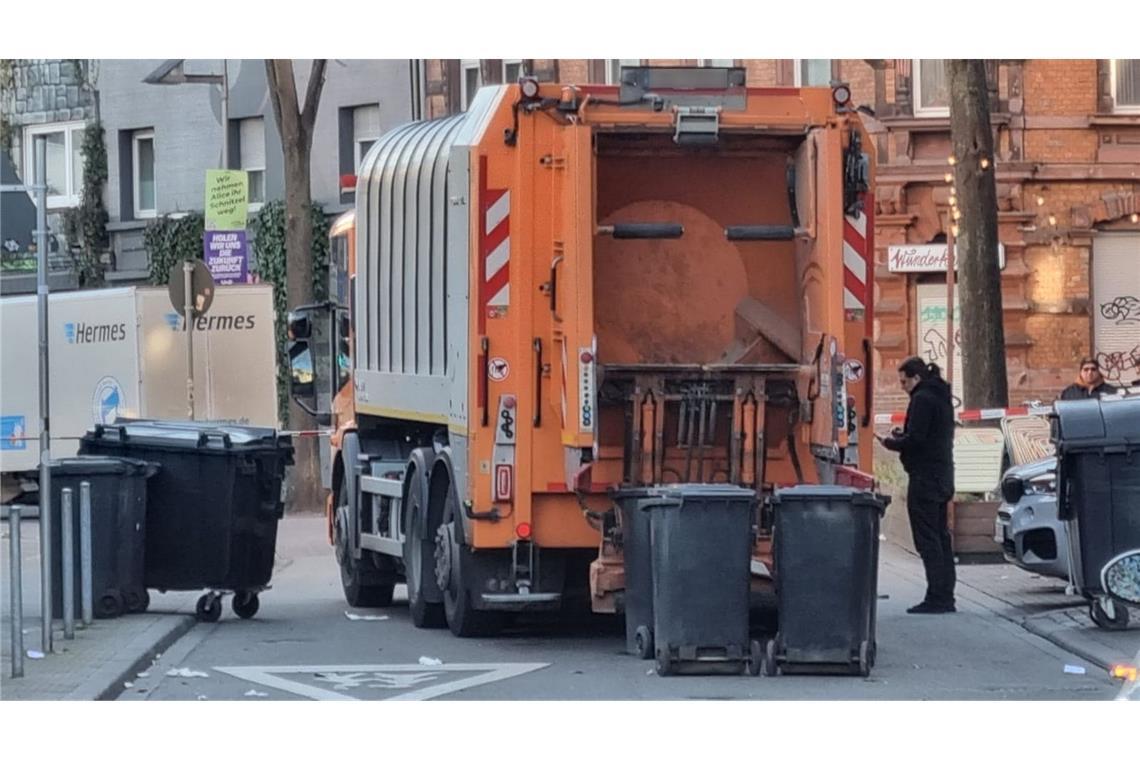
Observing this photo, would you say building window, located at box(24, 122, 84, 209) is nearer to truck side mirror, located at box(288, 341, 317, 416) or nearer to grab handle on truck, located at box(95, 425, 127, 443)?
truck side mirror, located at box(288, 341, 317, 416)

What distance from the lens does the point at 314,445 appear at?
89.0ft

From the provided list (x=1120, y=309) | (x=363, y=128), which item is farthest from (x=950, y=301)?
(x=363, y=128)

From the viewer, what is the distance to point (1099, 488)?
1212cm

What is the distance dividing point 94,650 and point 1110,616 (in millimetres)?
5465

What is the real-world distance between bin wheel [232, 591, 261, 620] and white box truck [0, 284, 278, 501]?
1276 centimetres

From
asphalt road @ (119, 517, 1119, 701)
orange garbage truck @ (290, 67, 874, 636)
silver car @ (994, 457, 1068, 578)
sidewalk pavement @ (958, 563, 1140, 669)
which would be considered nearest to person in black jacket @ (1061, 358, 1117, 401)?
sidewalk pavement @ (958, 563, 1140, 669)

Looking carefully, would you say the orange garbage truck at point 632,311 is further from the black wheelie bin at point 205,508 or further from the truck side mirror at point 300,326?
the truck side mirror at point 300,326

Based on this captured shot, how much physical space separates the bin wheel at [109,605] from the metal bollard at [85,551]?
0.16m

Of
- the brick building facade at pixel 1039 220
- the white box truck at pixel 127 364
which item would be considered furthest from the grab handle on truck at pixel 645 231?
the brick building facade at pixel 1039 220

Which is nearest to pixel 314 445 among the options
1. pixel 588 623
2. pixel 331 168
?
pixel 331 168

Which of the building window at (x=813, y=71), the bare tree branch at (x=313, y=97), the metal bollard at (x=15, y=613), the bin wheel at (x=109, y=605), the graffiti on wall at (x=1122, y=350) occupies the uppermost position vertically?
the building window at (x=813, y=71)

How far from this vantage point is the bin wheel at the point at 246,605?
1382 centimetres

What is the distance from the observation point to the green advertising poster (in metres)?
24.2

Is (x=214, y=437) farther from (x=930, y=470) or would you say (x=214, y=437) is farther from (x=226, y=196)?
(x=226, y=196)
